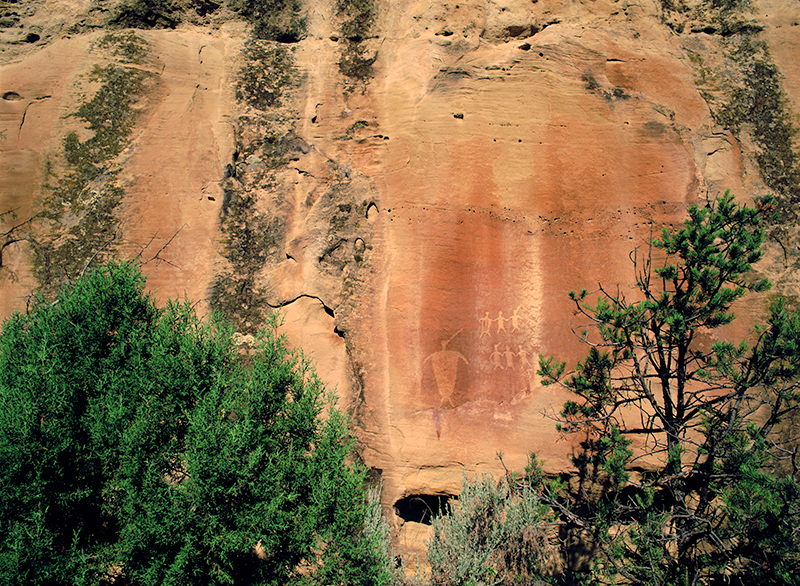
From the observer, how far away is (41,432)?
5.20 meters

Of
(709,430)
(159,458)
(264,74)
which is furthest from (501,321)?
(264,74)

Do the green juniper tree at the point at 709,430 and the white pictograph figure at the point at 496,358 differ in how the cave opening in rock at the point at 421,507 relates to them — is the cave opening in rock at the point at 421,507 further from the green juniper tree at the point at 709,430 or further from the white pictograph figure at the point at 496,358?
the white pictograph figure at the point at 496,358

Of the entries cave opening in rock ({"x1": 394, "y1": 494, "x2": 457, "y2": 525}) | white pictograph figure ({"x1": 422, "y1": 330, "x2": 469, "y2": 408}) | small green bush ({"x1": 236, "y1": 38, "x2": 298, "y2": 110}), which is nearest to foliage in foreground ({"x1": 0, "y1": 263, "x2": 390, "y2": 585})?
cave opening in rock ({"x1": 394, "y1": 494, "x2": 457, "y2": 525})

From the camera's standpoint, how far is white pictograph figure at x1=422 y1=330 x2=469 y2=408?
6.41 m

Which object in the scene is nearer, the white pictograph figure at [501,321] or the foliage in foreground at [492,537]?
the foliage in foreground at [492,537]

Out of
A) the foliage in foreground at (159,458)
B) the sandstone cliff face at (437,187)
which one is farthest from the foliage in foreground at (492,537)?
the foliage in foreground at (159,458)

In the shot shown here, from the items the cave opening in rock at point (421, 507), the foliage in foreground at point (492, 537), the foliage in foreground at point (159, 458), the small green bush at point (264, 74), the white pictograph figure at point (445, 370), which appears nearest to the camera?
the foliage in foreground at point (159, 458)

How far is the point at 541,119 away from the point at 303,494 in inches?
211

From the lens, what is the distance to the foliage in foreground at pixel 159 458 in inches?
202

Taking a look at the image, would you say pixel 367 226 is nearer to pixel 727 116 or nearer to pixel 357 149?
pixel 357 149

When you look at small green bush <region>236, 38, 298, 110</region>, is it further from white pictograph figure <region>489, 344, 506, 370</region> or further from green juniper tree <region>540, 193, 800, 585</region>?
green juniper tree <region>540, 193, 800, 585</region>

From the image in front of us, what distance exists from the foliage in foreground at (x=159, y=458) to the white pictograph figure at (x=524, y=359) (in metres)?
2.32

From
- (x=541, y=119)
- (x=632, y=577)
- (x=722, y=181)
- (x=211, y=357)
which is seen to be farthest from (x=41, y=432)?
(x=722, y=181)

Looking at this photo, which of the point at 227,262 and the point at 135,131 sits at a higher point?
the point at 135,131
